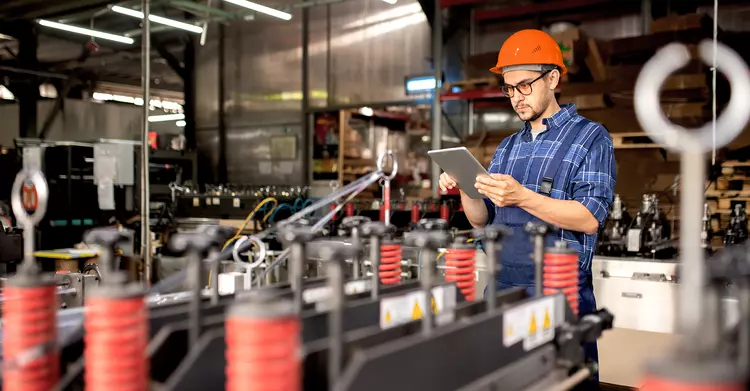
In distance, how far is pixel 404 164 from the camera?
721cm

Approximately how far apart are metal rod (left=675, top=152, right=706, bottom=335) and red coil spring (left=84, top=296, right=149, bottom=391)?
67 centimetres

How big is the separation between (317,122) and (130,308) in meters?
7.53

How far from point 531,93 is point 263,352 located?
5.08 feet

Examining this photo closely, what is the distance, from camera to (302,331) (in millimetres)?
1103

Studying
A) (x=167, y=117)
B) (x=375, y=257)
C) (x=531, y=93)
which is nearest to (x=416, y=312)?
(x=375, y=257)

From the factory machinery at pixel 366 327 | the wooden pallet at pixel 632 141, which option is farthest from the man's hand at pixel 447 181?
the wooden pallet at pixel 632 141

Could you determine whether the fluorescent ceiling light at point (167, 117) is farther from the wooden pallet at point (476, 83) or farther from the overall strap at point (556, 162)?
the overall strap at point (556, 162)

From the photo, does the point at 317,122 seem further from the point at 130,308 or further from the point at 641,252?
the point at 130,308

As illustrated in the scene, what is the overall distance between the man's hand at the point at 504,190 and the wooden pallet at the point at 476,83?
3.25 metres

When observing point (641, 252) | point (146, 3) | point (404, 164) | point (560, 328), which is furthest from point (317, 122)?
point (560, 328)

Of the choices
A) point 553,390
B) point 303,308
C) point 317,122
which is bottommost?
point 553,390

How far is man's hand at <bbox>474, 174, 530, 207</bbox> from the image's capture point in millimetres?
1828

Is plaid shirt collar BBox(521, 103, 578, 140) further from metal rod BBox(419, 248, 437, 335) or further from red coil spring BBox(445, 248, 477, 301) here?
metal rod BBox(419, 248, 437, 335)

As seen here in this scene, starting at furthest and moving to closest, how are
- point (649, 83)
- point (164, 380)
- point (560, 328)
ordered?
1. point (560, 328)
2. point (164, 380)
3. point (649, 83)
